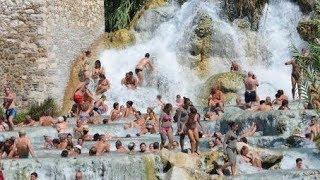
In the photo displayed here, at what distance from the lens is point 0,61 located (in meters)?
26.8

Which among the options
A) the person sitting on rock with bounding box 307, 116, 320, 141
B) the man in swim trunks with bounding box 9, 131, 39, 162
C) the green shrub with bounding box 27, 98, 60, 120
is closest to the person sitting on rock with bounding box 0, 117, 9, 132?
the green shrub with bounding box 27, 98, 60, 120

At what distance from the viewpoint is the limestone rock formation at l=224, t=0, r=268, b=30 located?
3097cm

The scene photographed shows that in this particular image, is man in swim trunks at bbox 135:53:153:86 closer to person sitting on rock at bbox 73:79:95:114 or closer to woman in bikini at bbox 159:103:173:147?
person sitting on rock at bbox 73:79:95:114

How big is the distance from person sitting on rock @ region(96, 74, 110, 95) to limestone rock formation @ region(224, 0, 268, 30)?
18.9 feet

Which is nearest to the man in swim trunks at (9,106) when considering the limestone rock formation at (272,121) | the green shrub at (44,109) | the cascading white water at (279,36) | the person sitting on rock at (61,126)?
the person sitting on rock at (61,126)

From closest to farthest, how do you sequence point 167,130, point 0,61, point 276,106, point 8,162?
point 8,162 → point 167,130 → point 276,106 → point 0,61

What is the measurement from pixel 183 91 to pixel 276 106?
456 cm

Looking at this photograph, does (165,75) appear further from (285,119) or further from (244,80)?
(285,119)

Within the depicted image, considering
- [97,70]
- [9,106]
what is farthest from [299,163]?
[97,70]

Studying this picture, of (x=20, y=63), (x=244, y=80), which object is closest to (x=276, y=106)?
(x=244, y=80)

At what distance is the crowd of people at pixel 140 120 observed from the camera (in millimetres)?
19781

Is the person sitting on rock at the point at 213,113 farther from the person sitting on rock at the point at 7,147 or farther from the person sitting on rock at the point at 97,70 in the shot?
the person sitting on rock at the point at 7,147

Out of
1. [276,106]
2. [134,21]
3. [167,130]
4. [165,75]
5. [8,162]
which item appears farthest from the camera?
[134,21]

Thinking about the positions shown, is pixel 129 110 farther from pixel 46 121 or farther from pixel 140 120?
pixel 46 121
